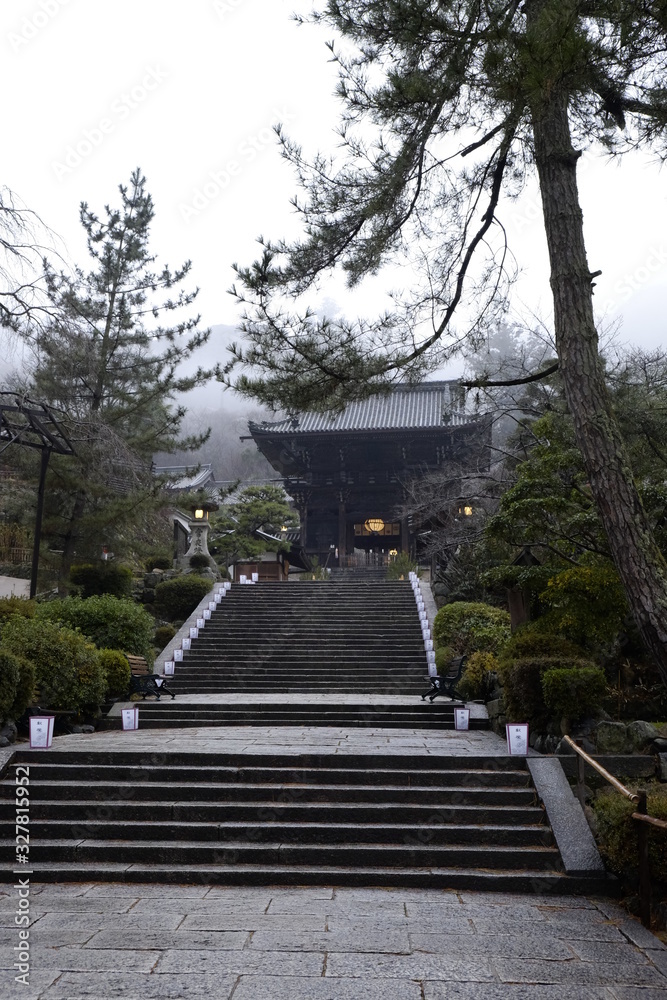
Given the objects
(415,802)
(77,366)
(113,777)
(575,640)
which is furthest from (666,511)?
(77,366)

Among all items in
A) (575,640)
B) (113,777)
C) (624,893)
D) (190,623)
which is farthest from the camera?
(190,623)

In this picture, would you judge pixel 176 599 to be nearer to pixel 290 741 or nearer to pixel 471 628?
pixel 471 628

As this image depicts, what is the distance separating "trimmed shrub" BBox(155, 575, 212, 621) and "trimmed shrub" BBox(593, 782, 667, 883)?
1334 centimetres

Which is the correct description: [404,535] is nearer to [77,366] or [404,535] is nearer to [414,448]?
[414,448]

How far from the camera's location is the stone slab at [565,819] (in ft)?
17.4

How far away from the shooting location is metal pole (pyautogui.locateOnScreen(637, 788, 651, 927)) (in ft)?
14.9

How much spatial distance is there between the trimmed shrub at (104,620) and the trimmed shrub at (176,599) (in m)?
4.36

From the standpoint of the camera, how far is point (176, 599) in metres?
17.5

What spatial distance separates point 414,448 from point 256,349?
74.9ft

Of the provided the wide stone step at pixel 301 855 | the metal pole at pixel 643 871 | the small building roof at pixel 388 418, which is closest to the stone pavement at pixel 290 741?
the wide stone step at pixel 301 855

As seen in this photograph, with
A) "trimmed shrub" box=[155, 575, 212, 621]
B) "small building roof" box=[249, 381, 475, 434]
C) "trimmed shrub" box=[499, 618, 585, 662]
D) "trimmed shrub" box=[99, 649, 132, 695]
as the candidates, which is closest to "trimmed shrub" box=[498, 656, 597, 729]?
"trimmed shrub" box=[499, 618, 585, 662]

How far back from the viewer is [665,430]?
9.41m

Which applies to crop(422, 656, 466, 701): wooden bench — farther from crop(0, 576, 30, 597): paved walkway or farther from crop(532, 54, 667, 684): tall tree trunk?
crop(0, 576, 30, 597): paved walkway

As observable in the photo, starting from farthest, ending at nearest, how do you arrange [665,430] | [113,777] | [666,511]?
[665,430]
[666,511]
[113,777]
